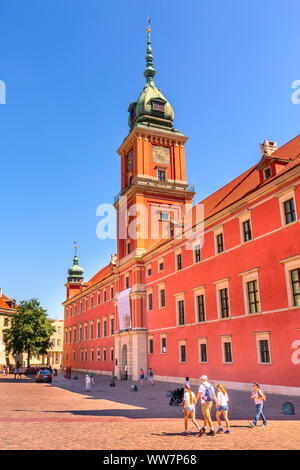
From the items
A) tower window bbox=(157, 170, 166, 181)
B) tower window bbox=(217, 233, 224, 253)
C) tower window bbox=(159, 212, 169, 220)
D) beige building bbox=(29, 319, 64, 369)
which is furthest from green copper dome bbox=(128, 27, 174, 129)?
beige building bbox=(29, 319, 64, 369)

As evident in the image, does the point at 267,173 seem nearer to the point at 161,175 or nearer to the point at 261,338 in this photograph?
the point at 261,338

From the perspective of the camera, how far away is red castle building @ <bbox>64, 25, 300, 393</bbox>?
2103cm

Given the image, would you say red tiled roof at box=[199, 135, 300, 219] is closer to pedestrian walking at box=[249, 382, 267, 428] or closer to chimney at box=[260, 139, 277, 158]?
chimney at box=[260, 139, 277, 158]

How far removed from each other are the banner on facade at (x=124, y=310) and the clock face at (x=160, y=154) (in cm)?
1533

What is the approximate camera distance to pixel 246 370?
2284cm

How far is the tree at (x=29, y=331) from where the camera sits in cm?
5231

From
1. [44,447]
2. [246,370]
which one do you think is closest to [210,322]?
[246,370]

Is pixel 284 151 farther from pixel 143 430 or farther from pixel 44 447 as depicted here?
pixel 44 447

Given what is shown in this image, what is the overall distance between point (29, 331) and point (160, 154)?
28.9m

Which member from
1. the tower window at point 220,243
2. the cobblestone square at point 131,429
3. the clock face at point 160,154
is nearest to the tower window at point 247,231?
the tower window at point 220,243

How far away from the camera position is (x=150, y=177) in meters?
43.5

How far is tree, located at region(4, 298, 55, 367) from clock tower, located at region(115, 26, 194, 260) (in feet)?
55.2

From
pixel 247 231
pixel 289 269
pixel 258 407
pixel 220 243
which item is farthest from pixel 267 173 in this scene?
pixel 258 407

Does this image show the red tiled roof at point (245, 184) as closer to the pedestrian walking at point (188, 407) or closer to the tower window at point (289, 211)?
the tower window at point (289, 211)
